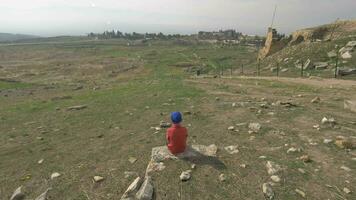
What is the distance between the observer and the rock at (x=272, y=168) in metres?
7.57

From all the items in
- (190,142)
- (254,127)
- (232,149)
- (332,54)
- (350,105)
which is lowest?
(190,142)

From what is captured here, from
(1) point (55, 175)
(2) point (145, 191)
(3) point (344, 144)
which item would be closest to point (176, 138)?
(2) point (145, 191)

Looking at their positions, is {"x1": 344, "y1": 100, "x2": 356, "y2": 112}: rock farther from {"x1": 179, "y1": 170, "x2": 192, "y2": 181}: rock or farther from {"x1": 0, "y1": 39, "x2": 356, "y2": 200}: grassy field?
{"x1": 179, "y1": 170, "x2": 192, "y2": 181}: rock

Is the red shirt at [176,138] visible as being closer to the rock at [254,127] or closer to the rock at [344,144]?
the rock at [254,127]

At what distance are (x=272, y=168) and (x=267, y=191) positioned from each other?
3.24 ft

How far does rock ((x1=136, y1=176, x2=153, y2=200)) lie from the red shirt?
1176 mm

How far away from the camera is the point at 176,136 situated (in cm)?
820

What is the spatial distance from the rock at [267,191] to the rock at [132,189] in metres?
2.59

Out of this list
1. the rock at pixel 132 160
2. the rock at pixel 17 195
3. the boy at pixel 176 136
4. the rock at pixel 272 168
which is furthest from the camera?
the rock at pixel 132 160


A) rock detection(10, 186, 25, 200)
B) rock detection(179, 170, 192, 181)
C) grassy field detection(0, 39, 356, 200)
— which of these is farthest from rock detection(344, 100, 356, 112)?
rock detection(10, 186, 25, 200)

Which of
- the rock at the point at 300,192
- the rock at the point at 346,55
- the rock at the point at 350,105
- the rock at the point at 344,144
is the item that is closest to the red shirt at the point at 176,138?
the rock at the point at 300,192

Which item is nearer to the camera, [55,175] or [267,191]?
[267,191]

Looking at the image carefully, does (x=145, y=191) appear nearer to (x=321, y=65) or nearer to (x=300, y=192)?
(x=300, y=192)

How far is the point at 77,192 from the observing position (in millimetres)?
7633
